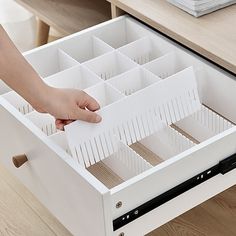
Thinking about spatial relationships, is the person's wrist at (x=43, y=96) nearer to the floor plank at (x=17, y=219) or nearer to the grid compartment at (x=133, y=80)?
the grid compartment at (x=133, y=80)

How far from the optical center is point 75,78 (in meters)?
1.26

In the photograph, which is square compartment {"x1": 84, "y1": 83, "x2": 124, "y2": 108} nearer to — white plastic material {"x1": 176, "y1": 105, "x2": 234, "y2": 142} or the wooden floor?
white plastic material {"x1": 176, "y1": 105, "x2": 234, "y2": 142}

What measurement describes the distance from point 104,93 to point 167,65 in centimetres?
16

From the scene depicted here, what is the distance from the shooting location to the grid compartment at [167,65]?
1.27 meters

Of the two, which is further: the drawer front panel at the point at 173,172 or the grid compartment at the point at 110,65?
A: the grid compartment at the point at 110,65

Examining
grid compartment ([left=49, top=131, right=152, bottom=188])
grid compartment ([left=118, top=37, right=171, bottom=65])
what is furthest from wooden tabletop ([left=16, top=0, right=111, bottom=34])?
grid compartment ([left=49, top=131, right=152, bottom=188])

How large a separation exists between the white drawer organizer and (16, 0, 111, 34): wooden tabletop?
0.24m

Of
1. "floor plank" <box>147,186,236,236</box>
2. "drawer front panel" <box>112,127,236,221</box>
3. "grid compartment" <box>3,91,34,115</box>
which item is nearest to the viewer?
"drawer front panel" <box>112,127,236,221</box>

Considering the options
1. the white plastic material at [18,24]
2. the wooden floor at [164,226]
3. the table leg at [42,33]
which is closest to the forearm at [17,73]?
the wooden floor at [164,226]

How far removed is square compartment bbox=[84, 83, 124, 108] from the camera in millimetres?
1188

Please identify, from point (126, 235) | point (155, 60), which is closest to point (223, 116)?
point (155, 60)

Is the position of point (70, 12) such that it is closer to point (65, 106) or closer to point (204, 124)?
point (204, 124)

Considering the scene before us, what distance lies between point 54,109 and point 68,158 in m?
0.08

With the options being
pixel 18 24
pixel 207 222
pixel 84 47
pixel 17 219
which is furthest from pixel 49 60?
pixel 18 24
